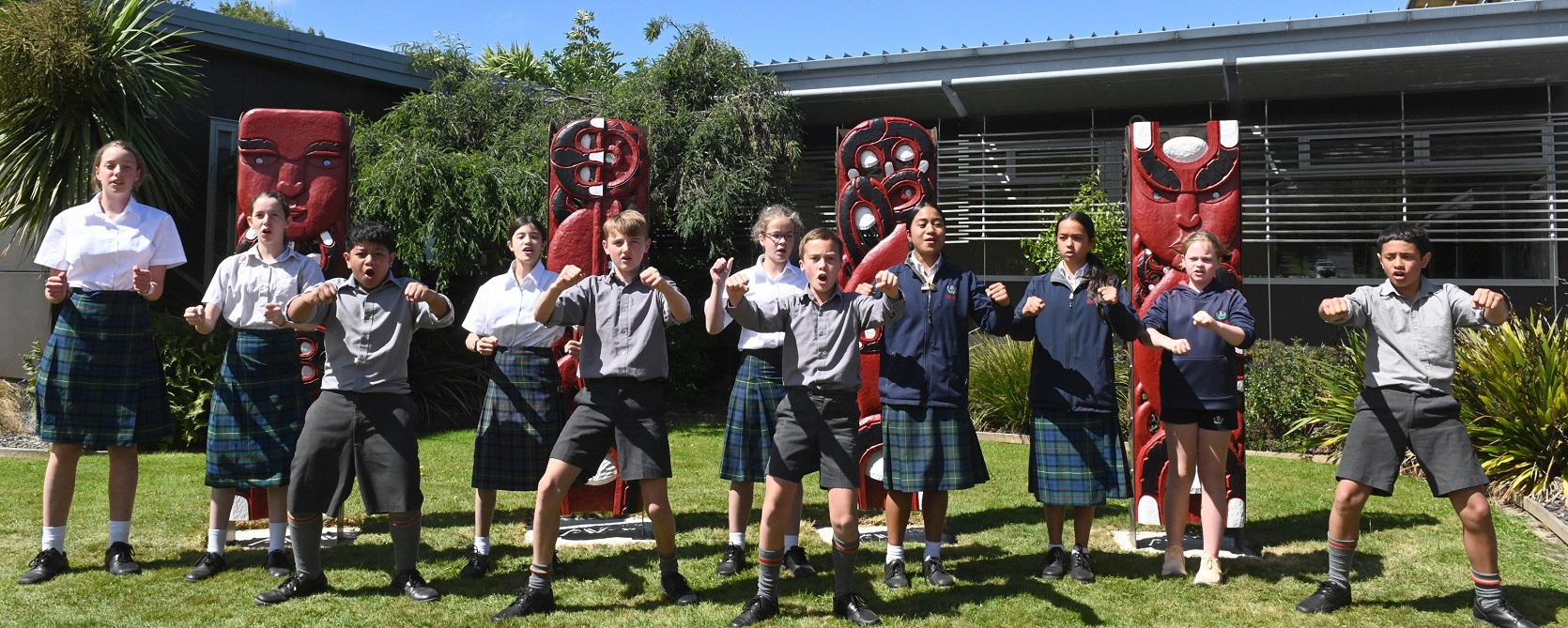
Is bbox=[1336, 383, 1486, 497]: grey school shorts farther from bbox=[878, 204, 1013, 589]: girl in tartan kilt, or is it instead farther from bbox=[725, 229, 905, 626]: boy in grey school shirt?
bbox=[725, 229, 905, 626]: boy in grey school shirt

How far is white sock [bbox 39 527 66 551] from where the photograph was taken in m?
Answer: 4.26

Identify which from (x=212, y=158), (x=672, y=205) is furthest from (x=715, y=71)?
(x=212, y=158)

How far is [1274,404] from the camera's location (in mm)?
8367

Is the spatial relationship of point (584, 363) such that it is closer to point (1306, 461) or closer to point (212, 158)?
point (1306, 461)

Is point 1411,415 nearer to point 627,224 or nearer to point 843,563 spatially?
point 843,563

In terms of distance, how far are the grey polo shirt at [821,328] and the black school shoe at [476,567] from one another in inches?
65.0

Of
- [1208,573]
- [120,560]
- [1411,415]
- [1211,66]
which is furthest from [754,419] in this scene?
[1211,66]

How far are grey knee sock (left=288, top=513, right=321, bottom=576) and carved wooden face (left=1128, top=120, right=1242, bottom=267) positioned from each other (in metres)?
3.78

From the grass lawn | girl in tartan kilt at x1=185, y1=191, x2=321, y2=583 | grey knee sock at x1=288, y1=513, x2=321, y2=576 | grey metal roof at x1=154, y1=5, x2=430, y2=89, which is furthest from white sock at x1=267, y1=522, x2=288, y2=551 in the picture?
grey metal roof at x1=154, y1=5, x2=430, y2=89

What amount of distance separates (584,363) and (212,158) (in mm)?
7640

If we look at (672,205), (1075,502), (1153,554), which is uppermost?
(672,205)

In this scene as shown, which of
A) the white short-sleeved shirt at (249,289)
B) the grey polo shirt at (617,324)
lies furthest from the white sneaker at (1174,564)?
the white short-sleeved shirt at (249,289)

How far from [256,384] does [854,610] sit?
104 inches

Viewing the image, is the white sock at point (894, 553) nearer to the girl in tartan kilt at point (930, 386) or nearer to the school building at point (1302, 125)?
the girl in tartan kilt at point (930, 386)
